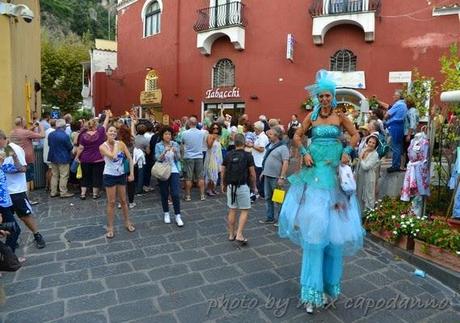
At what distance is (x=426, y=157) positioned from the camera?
627 centimetres

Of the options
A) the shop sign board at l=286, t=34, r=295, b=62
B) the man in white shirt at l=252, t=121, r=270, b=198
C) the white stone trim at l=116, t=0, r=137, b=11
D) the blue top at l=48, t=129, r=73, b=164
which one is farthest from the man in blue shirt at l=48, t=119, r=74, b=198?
the white stone trim at l=116, t=0, r=137, b=11

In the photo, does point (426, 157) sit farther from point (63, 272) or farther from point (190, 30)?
point (190, 30)

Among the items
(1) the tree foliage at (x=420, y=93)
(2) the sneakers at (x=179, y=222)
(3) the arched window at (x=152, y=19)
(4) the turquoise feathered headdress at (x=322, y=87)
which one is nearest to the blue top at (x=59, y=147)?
(2) the sneakers at (x=179, y=222)

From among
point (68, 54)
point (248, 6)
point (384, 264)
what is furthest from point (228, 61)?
point (68, 54)

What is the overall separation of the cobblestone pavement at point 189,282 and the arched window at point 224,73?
13124 millimetres

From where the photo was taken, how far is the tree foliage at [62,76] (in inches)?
1155

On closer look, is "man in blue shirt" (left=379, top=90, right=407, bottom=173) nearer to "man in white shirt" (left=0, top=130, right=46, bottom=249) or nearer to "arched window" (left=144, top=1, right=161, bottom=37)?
"man in white shirt" (left=0, top=130, right=46, bottom=249)

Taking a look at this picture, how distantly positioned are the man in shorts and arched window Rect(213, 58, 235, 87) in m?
10.4

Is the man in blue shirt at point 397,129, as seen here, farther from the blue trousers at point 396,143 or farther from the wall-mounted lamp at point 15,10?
the wall-mounted lamp at point 15,10

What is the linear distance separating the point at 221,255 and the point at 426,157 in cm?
363

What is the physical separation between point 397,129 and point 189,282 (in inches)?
214

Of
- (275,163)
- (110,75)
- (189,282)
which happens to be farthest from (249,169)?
(110,75)

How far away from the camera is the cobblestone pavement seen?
151 inches

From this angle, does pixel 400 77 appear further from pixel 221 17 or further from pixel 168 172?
pixel 168 172
